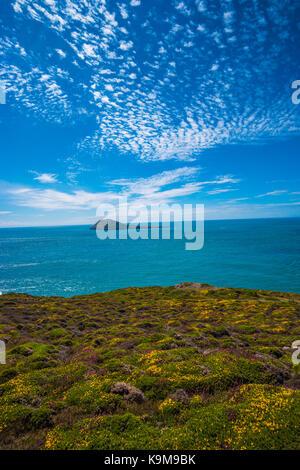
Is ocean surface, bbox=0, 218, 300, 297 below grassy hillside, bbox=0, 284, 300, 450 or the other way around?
below

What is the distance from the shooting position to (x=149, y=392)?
1103 centimetres

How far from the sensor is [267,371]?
12297 millimetres

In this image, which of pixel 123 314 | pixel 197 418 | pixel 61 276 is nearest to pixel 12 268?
pixel 61 276

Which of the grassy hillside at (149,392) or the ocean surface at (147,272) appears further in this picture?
the ocean surface at (147,272)

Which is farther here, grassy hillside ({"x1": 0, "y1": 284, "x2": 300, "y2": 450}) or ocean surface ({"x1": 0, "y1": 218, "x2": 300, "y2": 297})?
ocean surface ({"x1": 0, "y1": 218, "x2": 300, "y2": 297})

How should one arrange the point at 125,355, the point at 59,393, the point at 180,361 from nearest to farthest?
the point at 59,393 → the point at 180,361 → the point at 125,355

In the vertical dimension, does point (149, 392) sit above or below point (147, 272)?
above

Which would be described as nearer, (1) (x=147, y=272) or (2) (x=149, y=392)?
(2) (x=149, y=392)

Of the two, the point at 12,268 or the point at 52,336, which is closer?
the point at 52,336

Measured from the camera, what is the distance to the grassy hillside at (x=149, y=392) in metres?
7.98

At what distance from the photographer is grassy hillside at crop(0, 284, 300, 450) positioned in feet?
26.2

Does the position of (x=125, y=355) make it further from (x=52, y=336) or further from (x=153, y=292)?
(x=153, y=292)
